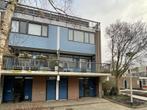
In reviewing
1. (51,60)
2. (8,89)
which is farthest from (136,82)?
(8,89)

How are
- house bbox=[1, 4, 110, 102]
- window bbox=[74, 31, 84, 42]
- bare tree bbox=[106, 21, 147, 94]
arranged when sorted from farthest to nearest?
bare tree bbox=[106, 21, 147, 94] < window bbox=[74, 31, 84, 42] < house bbox=[1, 4, 110, 102]

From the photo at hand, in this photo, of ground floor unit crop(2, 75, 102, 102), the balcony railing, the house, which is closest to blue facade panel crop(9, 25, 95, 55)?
the house

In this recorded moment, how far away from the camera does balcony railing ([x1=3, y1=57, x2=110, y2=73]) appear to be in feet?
51.3

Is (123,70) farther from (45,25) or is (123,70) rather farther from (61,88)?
(45,25)

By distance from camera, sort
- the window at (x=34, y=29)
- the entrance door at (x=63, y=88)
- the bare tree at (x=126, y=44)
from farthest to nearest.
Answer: the bare tree at (x=126, y=44)
the entrance door at (x=63, y=88)
the window at (x=34, y=29)

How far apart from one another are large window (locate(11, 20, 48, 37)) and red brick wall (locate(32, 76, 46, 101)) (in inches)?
182

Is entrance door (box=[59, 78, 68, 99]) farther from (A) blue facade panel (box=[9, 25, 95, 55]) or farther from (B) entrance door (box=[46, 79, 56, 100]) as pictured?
(A) blue facade panel (box=[9, 25, 95, 55])

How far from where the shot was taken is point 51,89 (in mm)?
18734

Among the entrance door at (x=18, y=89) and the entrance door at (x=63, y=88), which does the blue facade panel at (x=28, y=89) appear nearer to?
the entrance door at (x=18, y=89)

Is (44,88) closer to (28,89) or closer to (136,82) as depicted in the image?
(28,89)

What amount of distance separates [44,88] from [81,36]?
24.6ft

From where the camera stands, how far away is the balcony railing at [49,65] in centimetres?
1563

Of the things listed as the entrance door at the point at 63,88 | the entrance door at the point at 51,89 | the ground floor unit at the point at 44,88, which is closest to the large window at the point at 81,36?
the ground floor unit at the point at 44,88

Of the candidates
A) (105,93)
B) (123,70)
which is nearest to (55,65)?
(105,93)
